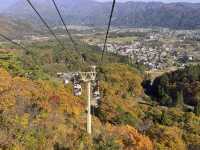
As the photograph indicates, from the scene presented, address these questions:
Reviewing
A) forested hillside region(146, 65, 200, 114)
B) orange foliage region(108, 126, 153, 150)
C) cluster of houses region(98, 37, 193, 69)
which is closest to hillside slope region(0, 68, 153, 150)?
orange foliage region(108, 126, 153, 150)

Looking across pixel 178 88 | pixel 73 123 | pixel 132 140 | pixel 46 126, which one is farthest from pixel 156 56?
pixel 46 126

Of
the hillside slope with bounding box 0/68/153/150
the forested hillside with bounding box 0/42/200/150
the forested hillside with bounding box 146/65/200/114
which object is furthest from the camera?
the forested hillside with bounding box 146/65/200/114

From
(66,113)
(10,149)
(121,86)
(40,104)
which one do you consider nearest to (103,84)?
(121,86)

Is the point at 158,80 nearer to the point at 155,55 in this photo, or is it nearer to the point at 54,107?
the point at 54,107

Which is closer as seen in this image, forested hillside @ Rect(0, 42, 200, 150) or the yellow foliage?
forested hillside @ Rect(0, 42, 200, 150)

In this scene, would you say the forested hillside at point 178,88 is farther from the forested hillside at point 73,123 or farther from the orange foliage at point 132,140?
the orange foliage at point 132,140

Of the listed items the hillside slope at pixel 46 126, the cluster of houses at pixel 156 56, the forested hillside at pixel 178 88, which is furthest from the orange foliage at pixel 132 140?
the cluster of houses at pixel 156 56

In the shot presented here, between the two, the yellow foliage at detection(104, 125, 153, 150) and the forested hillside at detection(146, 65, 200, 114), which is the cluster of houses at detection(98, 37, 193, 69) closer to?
the forested hillside at detection(146, 65, 200, 114)

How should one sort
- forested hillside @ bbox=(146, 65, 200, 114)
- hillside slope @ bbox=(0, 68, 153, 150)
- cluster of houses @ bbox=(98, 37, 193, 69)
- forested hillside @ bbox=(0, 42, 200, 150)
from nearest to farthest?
hillside slope @ bbox=(0, 68, 153, 150) < forested hillside @ bbox=(0, 42, 200, 150) < forested hillside @ bbox=(146, 65, 200, 114) < cluster of houses @ bbox=(98, 37, 193, 69)

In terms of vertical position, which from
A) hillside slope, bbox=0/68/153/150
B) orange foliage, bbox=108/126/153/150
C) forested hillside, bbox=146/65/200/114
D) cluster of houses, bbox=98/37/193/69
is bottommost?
cluster of houses, bbox=98/37/193/69

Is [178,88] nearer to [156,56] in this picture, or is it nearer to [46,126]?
[46,126]

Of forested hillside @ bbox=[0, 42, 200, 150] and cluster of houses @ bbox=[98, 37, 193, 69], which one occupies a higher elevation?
forested hillside @ bbox=[0, 42, 200, 150]
